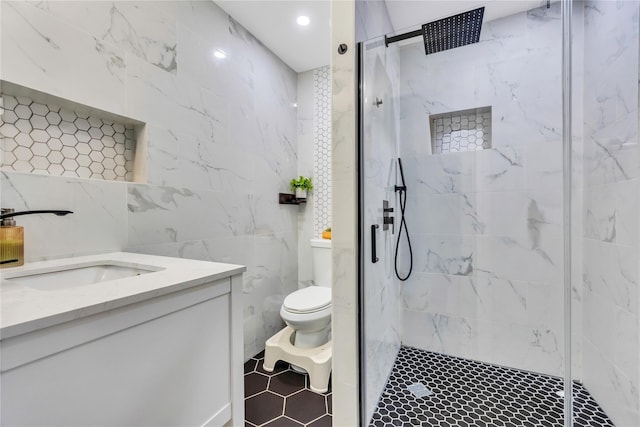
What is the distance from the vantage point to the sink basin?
92 centimetres

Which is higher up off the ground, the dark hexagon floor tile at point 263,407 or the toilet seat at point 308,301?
the toilet seat at point 308,301

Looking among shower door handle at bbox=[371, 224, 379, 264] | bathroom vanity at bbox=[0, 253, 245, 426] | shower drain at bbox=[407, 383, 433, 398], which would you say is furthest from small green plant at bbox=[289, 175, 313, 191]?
shower drain at bbox=[407, 383, 433, 398]

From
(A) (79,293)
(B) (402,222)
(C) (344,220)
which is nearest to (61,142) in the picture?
(A) (79,293)

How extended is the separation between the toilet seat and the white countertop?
90cm

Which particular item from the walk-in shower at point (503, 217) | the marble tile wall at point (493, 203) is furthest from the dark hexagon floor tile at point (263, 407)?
the marble tile wall at point (493, 203)

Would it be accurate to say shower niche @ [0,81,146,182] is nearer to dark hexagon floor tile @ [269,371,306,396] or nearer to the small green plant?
the small green plant

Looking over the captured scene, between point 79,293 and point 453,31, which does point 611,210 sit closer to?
point 453,31

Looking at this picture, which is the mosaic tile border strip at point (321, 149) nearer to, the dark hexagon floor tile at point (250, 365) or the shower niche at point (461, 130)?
the shower niche at point (461, 130)

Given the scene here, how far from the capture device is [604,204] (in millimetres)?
1495

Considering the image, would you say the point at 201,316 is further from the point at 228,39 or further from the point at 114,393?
the point at 228,39

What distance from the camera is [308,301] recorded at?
6.27 ft

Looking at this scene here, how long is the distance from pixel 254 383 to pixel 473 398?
1290 millimetres

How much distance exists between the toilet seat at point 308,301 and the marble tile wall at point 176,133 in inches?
15.0

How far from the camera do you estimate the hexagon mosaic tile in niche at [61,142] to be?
43.0 inches
